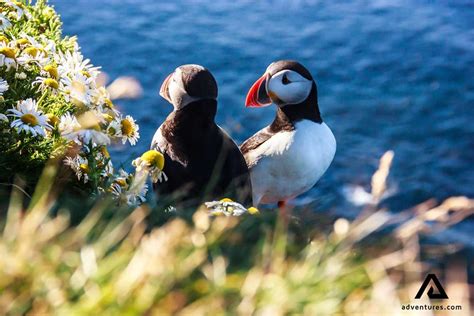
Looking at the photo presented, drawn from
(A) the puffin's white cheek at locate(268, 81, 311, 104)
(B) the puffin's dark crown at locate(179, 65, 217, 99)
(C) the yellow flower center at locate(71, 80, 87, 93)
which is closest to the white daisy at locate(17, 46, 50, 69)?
(C) the yellow flower center at locate(71, 80, 87, 93)

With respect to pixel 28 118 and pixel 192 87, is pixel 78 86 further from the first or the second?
pixel 192 87

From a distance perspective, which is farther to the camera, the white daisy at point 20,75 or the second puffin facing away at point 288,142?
the second puffin facing away at point 288,142

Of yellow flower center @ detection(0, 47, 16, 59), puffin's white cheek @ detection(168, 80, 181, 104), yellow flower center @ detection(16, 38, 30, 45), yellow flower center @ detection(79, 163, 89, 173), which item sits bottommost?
puffin's white cheek @ detection(168, 80, 181, 104)

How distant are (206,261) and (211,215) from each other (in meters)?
0.63

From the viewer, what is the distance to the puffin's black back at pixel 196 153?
450cm

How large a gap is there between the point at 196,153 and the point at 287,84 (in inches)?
50.2

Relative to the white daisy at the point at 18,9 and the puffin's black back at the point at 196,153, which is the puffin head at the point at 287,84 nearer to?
the puffin's black back at the point at 196,153

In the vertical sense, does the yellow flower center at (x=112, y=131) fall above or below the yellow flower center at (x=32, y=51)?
below

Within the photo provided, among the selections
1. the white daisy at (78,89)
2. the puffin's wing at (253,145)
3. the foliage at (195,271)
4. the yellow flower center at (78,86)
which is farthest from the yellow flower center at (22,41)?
the puffin's wing at (253,145)

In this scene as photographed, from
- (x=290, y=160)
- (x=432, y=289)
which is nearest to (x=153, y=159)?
(x=432, y=289)

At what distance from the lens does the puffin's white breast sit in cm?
540

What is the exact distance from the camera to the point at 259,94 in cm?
575

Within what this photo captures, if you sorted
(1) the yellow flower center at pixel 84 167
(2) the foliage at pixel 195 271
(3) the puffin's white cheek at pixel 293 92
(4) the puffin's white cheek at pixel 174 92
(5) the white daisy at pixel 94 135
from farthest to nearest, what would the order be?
1. (3) the puffin's white cheek at pixel 293 92
2. (4) the puffin's white cheek at pixel 174 92
3. (1) the yellow flower center at pixel 84 167
4. (5) the white daisy at pixel 94 135
5. (2) the foliage at pixel 195 271

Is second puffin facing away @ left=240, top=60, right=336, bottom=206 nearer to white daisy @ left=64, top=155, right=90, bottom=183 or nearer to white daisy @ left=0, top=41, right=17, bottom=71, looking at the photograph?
white daisy @ left=64, top=155, right=90, bottom=183
